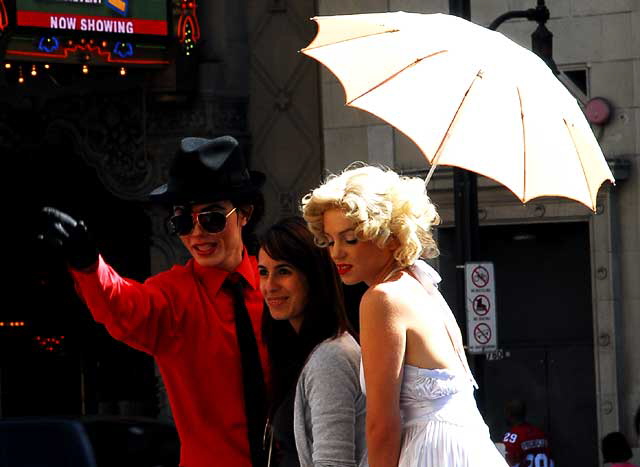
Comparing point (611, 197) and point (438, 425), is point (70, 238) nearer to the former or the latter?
point (438, 425)

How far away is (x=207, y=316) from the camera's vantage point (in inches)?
216

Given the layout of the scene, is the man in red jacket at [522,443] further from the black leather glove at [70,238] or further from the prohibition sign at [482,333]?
the black leather glove at [70,238]

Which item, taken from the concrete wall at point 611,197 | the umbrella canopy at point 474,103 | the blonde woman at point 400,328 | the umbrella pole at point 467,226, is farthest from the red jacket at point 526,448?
the blonde woman at point 400,328

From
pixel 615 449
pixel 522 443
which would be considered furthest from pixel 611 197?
pixel 615 449

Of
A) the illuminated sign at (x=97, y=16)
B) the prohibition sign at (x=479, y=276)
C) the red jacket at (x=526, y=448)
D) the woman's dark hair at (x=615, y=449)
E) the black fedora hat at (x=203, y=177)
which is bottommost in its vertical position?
the red jacket at (x=526, y=448)

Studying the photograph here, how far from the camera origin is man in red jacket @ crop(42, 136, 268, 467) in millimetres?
5324

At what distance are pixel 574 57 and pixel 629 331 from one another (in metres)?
2.74

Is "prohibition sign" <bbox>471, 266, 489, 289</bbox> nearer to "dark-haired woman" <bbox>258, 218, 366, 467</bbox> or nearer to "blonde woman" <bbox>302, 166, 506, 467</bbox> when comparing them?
"dark-haired woman" <bbox>258, 218, 366, 467</bbox>

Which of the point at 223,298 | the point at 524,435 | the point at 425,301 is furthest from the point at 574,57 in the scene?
the point at 425,301

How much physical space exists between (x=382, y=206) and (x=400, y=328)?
36cm

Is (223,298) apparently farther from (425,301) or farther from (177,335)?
(425,301)

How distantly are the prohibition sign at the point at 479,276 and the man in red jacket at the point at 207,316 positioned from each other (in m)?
7.01

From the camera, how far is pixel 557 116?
5148mm

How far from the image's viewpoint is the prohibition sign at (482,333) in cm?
1261
